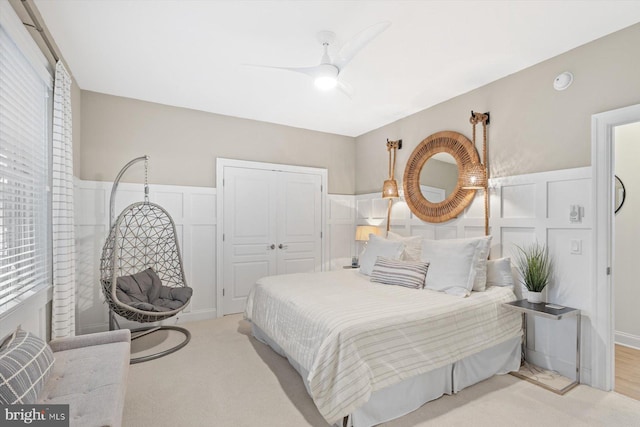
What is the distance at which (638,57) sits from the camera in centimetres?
229

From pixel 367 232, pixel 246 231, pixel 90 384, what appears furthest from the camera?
pixel 367 232

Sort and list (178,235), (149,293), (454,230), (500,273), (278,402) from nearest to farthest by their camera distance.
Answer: (278,402), (500,273), (149,293), (454,230), (178,235)

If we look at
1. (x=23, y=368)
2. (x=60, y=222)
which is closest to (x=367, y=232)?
(x=60, y=222)

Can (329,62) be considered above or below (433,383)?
above

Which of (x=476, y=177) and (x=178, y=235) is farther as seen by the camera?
(x=178, y=235)

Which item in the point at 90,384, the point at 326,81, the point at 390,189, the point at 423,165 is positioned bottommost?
the point at 90,384

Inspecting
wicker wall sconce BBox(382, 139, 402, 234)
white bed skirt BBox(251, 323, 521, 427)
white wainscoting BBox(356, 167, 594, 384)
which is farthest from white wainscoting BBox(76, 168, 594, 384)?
white bed skirt BBox(251, 323, 521, 427)

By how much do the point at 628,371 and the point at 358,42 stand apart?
3.43m

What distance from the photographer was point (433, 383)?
2320 millimetres

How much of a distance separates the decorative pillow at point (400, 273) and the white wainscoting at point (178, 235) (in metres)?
2.18

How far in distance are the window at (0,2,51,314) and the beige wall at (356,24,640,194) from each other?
10.2 feet

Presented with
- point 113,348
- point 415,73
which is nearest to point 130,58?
point 113,348

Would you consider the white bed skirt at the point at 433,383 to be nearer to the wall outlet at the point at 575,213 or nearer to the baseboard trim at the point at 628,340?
the wall outlet at the point at 575,213

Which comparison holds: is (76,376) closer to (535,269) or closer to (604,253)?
(535,269)
